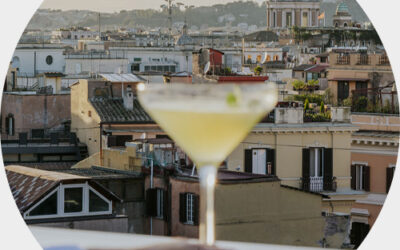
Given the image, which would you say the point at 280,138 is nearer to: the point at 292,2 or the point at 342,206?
the point at 342,206

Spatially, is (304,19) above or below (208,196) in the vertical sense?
above

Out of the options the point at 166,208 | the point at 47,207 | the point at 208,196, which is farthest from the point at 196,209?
the point at 208,196

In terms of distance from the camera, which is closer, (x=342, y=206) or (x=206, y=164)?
(x=206, y=164)

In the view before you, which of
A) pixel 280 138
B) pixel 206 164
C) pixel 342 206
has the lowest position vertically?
pixel 342 206

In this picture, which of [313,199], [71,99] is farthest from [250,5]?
[313,199]

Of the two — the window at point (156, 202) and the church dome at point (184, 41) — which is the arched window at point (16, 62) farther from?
the window at point (156, 202)

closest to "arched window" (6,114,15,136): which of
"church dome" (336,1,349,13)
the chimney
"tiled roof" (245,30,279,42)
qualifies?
the chimney

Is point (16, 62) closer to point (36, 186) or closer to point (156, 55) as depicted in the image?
point (156, 55)
